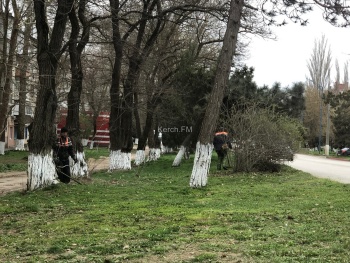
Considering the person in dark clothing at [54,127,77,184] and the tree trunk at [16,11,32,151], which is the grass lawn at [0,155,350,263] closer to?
the person in dark clothing at [54,127,77,184]

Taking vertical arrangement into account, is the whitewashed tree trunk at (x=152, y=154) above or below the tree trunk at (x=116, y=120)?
below

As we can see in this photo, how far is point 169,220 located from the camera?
758 centimetres

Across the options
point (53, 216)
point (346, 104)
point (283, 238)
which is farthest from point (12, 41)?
point (346, 104)

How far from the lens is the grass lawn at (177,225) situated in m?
5.26

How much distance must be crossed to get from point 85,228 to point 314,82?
210 ft

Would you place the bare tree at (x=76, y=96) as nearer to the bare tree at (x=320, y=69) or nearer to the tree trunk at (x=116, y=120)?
the tree trunk at (x=116, y=120)

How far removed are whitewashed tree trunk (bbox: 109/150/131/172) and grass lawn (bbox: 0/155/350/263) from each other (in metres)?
7.71

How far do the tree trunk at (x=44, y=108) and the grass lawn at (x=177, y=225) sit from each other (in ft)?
1.75

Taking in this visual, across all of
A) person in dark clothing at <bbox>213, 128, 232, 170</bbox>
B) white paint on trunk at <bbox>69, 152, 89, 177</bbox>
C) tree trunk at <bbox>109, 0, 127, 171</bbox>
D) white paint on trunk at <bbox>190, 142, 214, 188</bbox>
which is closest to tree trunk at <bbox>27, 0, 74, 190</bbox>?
white paint on trunk at <bbox>69, 152, 89, 177</bbox>

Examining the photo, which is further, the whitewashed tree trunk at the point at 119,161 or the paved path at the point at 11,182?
the whitewashed tree trunk at the point at 119,161

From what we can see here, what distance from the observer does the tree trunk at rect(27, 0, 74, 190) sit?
11.7m

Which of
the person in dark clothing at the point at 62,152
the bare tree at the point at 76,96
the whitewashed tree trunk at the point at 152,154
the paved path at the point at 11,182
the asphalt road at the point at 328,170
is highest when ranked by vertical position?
the bare tree at the point at 76,96

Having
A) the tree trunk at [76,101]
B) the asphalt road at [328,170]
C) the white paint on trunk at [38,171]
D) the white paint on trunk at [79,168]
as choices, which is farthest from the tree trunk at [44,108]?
the asphalt road at [328,170]

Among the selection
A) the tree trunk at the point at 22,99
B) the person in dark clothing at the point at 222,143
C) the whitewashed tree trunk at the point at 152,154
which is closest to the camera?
the person in dark clothing at the point at 222,143
